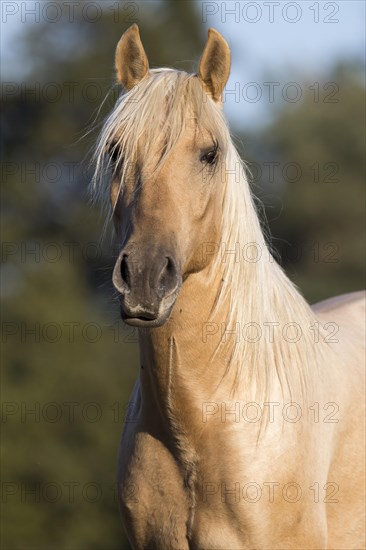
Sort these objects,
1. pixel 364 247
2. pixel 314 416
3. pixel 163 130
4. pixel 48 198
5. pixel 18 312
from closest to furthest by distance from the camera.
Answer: pixel 163 130 < pixel 314 416 < pixel 18 312 < pixel 48 198 < pixel 364 247

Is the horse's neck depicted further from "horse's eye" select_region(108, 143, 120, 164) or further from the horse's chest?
"horse's eye" select_region(108, 143, 120, 164)

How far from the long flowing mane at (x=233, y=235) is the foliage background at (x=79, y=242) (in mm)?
7886

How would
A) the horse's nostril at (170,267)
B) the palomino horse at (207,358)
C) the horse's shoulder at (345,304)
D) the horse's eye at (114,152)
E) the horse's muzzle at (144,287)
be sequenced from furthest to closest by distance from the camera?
the horse's shoulder at (345,304) → the horse's eye at (114,152) → the palomino horse at (207,358) → the horse's nostril at (170,267) → the horse's muzzle at (144,287)

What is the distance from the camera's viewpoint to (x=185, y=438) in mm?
4906

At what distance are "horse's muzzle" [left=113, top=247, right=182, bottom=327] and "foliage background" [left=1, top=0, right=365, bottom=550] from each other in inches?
338

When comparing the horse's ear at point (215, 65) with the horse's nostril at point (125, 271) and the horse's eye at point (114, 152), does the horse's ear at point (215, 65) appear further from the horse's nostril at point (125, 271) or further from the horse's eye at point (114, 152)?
the horse's nostril at point (125, 271)

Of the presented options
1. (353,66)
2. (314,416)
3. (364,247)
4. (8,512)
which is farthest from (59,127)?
(314,416)

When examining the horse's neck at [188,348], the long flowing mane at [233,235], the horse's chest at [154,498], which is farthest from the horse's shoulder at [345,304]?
the horse's chest at [154,498]

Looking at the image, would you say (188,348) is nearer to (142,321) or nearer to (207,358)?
(207,358)

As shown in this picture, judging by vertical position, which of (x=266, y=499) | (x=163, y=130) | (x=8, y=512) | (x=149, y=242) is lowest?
(x=8, y=512)

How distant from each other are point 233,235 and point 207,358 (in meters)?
0.61

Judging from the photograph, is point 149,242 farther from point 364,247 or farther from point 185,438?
point 364,247

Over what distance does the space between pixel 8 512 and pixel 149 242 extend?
1735 centimetres

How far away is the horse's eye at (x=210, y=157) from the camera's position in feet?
15.6
